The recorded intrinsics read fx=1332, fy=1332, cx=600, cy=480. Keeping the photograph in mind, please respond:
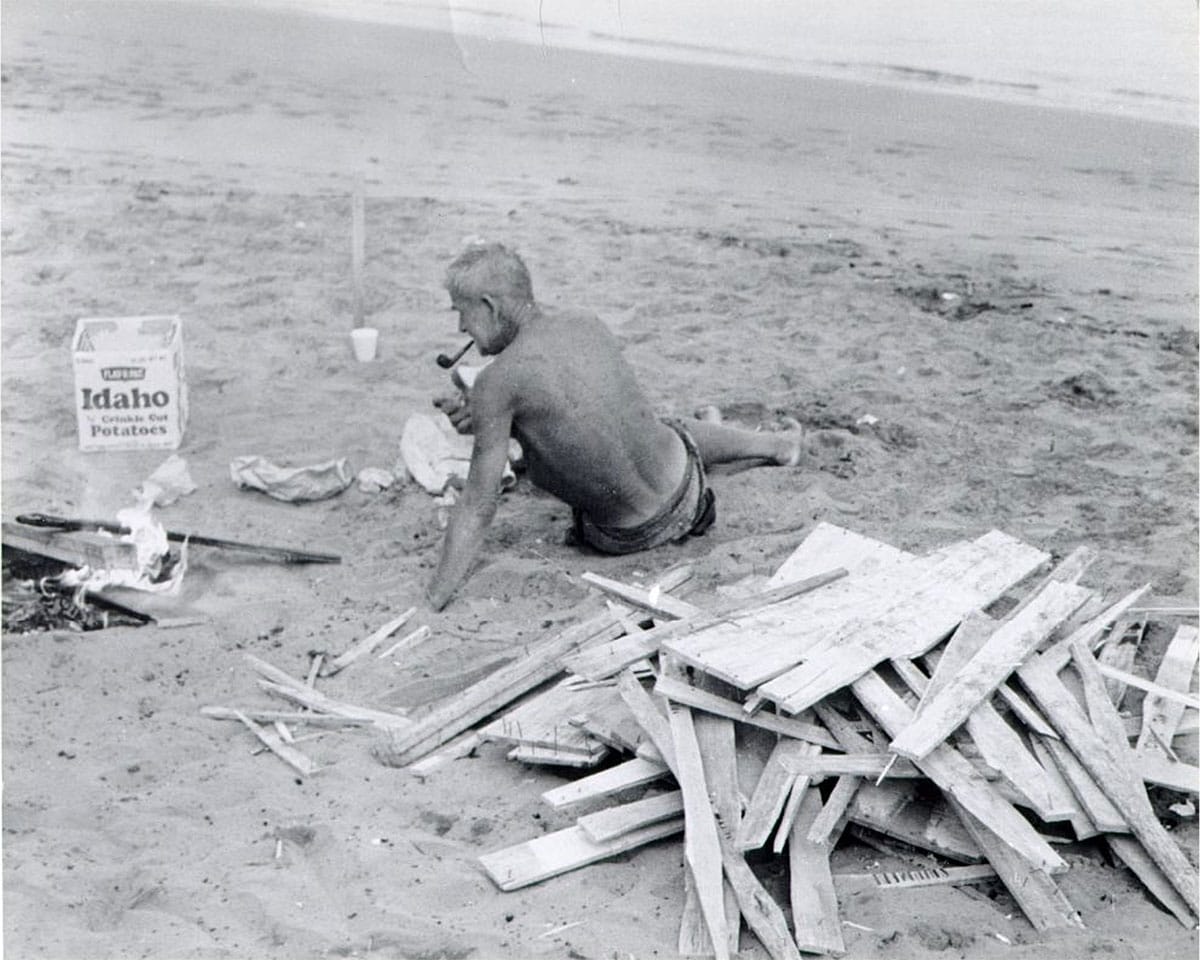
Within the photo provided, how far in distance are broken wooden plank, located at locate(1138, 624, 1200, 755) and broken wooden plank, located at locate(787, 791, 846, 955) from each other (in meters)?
1.19

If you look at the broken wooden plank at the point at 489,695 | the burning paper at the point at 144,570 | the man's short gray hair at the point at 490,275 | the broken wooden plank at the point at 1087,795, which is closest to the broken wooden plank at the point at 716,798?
the broken wooden plank at the point at 489,695

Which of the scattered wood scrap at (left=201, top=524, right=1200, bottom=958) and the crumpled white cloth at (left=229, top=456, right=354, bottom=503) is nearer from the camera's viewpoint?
the scattered wood scrap at (left=201, top=524, right=1200, bottom=958)

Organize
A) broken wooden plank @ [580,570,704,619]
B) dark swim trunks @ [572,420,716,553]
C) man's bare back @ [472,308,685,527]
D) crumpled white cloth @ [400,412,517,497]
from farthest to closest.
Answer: crumpled white cloth @ [400,412,517,497] → dark swim trunks @ [572,420,716,553] → man's bare back @ [472,308,685,527] → broken wooden plank @ [580,570,704,619]

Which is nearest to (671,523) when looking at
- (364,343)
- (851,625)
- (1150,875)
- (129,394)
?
(851,625)

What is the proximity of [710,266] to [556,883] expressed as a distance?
6692 mm

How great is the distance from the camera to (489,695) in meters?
→ 4.86

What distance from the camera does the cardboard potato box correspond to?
7.14 metres

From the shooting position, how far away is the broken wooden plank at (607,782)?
13.5ft

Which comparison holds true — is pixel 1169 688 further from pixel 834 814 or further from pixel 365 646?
pixel 365 646

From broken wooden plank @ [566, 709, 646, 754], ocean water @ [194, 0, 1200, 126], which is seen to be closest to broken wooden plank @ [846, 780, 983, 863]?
broken wooden plank @ [566, 709, 646, 754]

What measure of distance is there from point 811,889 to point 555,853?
2.51 feet

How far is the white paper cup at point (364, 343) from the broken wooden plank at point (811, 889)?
5.09 m

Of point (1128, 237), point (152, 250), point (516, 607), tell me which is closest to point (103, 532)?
point (516, 607)

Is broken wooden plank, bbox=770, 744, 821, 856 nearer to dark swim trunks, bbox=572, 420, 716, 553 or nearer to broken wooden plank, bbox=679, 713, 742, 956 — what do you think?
broken wooden plank, bbox=679, 713, 742, 956
